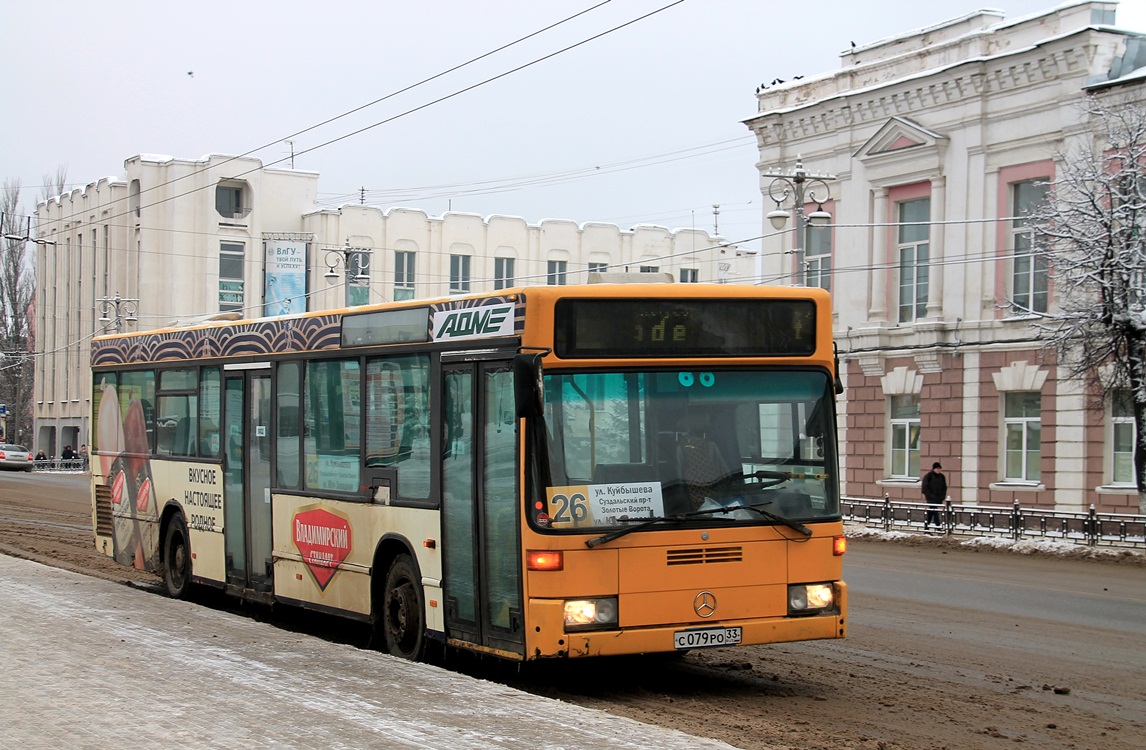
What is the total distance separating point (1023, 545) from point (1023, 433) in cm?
784

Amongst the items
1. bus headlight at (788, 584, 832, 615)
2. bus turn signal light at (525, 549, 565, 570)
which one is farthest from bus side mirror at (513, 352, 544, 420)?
bus headlight at (788, 584, 832, 615)

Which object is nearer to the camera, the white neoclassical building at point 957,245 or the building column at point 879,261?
the white neoclassical building at point 957,245

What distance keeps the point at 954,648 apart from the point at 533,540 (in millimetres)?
4852

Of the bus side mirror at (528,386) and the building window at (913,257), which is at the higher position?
the building window at (913,257)

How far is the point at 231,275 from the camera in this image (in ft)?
250

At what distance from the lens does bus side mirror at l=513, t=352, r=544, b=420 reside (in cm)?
917

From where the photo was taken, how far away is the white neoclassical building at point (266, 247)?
244 feet

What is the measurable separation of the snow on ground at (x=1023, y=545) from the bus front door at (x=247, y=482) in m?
13.1

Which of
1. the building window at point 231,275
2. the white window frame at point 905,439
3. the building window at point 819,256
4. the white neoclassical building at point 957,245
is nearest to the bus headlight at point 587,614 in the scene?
the white neoclassical building at point 957,245

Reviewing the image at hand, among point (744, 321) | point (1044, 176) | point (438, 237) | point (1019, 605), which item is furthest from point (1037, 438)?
point (438, 237)

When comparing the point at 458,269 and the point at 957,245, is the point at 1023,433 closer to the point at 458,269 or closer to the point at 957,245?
the point at 957,245

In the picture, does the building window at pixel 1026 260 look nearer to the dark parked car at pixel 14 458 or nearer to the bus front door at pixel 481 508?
the bus front door at pixel 481 508

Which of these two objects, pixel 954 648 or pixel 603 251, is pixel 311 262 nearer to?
pixel 603 251

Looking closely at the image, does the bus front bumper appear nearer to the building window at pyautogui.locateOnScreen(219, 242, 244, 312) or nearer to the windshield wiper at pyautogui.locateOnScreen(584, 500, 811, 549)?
the windshield wiper at pyautogui.locateOnScreen(584, 500, 811, 549)
